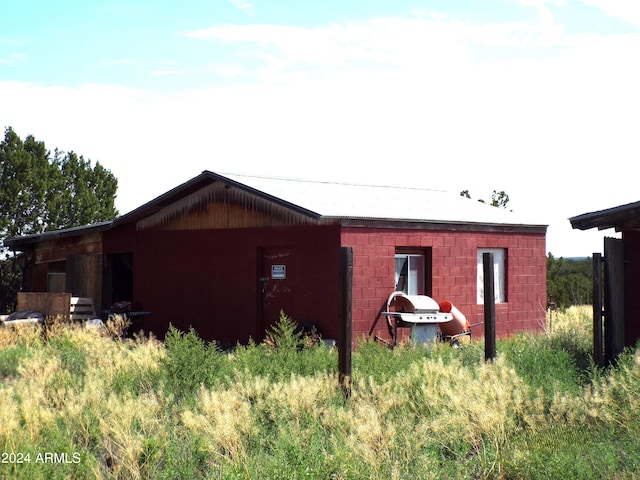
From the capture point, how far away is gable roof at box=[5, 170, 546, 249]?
57.4 ft

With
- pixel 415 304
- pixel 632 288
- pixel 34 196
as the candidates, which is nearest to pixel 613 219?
pixel 632 288

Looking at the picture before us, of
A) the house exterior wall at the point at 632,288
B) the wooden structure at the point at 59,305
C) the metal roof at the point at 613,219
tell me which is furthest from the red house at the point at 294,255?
the house exterior wall at the point at 632,288

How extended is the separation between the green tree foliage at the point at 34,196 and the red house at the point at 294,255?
8.88 meters

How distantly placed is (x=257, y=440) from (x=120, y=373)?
4359 millimetres

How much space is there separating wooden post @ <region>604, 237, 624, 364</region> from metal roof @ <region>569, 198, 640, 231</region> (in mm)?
257

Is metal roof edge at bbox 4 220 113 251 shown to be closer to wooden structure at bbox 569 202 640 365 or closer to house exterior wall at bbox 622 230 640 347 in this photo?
wooden structure at bbox 569 202 640 365

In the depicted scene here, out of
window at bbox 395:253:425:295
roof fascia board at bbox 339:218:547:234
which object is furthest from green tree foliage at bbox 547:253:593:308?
window at bbox 395:253:425:295

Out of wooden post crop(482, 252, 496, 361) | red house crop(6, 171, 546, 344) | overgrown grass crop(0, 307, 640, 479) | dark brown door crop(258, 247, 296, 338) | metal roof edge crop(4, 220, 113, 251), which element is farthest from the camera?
metal roof edge crop(4, 220, 113, 251)

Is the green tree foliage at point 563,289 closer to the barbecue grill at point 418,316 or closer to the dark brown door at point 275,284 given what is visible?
the barbecue grill at point 418,316

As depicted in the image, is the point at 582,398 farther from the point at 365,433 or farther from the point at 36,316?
the point at 36,316

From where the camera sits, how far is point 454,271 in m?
19.3

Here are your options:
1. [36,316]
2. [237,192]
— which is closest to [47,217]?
[36,316]

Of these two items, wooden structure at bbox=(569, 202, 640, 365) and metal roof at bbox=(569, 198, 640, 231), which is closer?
metal roof at bbox=(569, 198, 640, 231)

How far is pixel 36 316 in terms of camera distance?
20938 millimetres
